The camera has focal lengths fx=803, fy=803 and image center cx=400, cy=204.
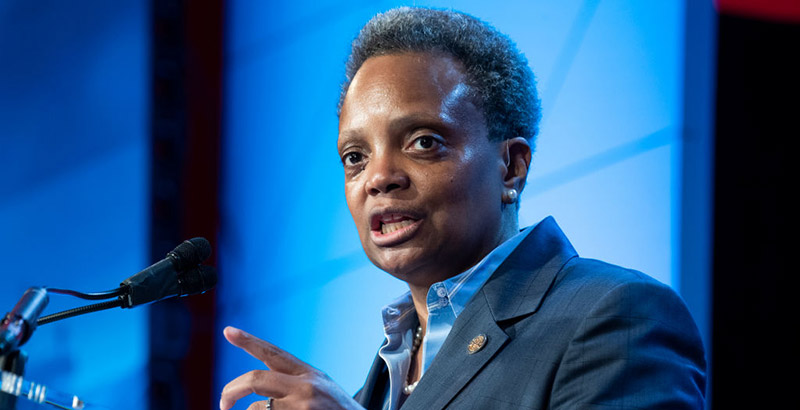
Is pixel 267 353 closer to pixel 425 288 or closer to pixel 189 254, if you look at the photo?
pixel 189 254

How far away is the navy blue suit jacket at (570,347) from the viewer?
1315 millimetres

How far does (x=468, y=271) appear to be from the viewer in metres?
1.69

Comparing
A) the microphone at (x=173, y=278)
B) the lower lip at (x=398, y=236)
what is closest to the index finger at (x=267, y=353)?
the microphone at (x=173, y=278)

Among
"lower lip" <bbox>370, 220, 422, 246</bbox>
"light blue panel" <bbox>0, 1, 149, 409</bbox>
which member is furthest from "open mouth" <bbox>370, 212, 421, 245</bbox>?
"light blue panel" <bbox>0, 1, 149, 409</bbox>

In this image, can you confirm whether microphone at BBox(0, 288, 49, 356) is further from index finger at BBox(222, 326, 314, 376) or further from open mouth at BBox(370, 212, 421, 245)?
open mouth at BBox(370, 212, 421, 245)

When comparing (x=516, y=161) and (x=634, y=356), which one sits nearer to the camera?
(x=634, y=356)

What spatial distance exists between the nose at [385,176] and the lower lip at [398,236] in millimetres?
83

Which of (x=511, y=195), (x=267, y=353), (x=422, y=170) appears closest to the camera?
(x=267, y=353)

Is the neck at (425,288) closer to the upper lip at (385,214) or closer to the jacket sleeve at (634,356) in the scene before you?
the upper lip at (385,214)

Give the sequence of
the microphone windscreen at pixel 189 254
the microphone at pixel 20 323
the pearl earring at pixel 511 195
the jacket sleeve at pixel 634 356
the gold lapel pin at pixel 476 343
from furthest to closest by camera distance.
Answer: the pearl earring at pixel 511 195 → the gold lapel pin at pixel 476 343 → the microphone windscreen at pixel 189 254 → the jacket sleeve at pixel 634 356 → the microphone at pixel 20 323

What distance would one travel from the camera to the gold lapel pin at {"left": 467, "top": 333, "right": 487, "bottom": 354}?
1526mm

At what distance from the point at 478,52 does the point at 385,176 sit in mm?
370

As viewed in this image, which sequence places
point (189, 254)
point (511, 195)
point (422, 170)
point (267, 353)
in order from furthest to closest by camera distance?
1. point (511, 195)
2. point (422, 170)
3. point (189, 254)
4. point (267, 353)

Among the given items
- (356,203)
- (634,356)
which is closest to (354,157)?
(356,203)
